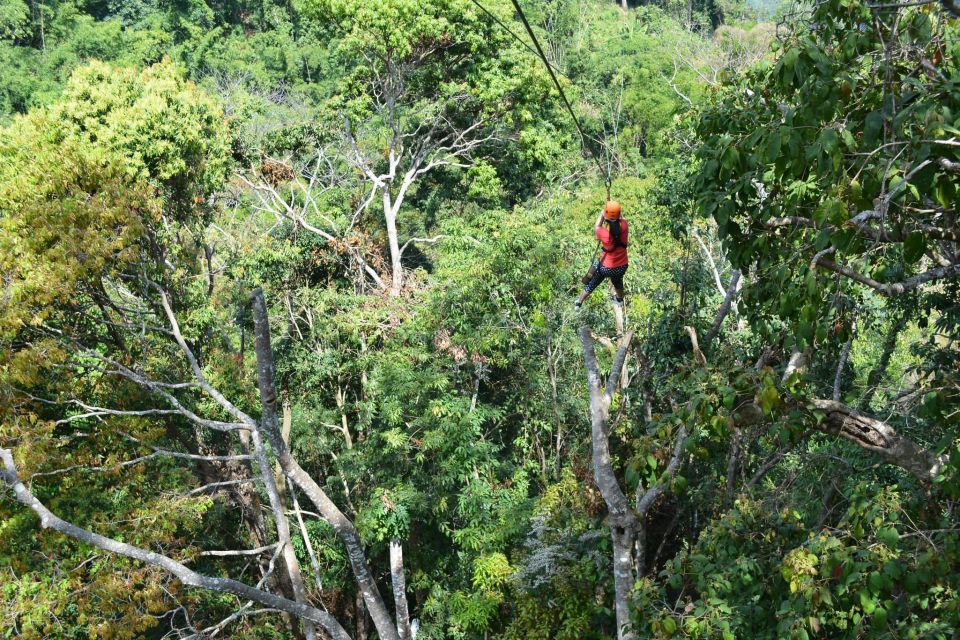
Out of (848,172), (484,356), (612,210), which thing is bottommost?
(484,356)

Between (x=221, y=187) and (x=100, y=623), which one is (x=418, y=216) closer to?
(x=221, y=187)

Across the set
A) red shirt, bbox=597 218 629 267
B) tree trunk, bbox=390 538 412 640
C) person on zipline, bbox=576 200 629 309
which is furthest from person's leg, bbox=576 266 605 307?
tree trunk, bbox=390 538 412 640

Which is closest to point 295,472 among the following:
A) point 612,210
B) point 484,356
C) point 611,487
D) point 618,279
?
point 611,487

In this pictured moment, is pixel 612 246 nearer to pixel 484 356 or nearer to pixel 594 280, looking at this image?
pixel 594 280

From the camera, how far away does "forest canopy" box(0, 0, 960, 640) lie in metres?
3.50

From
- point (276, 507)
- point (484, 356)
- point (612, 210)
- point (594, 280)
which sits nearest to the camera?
point (612, 210)

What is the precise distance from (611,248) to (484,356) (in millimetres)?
5189

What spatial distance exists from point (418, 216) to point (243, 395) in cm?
963

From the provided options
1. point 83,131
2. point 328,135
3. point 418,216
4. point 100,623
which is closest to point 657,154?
point 418,216

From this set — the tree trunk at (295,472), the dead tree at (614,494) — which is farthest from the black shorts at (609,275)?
the tree trunk at (295,472)

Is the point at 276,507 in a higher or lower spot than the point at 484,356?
higher

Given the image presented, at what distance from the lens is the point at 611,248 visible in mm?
6199

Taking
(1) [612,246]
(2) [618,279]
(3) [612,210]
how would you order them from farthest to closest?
(2) [618,279] < (1) [612,246] < (3) [612,210]

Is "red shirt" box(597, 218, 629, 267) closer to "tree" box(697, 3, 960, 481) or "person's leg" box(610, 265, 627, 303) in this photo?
"person's leg" box(610, 265, 627, 303)
